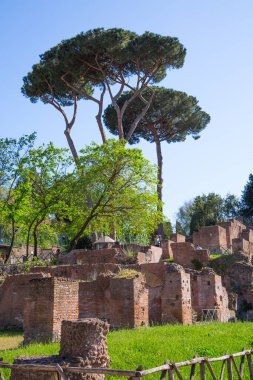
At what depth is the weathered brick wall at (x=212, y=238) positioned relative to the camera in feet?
107

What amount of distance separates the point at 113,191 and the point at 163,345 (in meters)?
16.7

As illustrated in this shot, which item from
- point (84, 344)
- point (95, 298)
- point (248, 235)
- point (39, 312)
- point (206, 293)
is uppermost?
point (248, 235)

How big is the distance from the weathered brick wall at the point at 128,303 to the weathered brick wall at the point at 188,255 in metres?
10.6

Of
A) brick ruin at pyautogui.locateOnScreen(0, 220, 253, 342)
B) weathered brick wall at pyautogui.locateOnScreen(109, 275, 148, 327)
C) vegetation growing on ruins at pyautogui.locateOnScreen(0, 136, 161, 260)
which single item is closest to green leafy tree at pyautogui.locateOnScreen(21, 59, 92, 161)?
vegetation growing on ruins at pyautogui.locateOnScreen(0, 136, 161, 260)

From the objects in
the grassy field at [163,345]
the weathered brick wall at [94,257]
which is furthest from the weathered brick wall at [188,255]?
the grassy field at [163,345]

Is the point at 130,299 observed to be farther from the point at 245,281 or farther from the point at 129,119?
the point at 129,119

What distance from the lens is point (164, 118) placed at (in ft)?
130

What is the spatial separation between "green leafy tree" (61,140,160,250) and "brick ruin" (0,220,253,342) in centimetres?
299

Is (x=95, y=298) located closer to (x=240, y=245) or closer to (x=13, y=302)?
(x=13, y=302)

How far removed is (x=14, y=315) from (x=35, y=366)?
40.5 feet

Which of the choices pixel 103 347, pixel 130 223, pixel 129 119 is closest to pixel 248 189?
pixel 129 119

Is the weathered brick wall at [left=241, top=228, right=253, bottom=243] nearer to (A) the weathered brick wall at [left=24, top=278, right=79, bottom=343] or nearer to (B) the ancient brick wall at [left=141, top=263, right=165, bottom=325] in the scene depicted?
(B) the ancient brick wall at [left=141, top=263, right=165, bottom=325]

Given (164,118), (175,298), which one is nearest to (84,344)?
(175,298)

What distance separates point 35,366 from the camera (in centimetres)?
662
